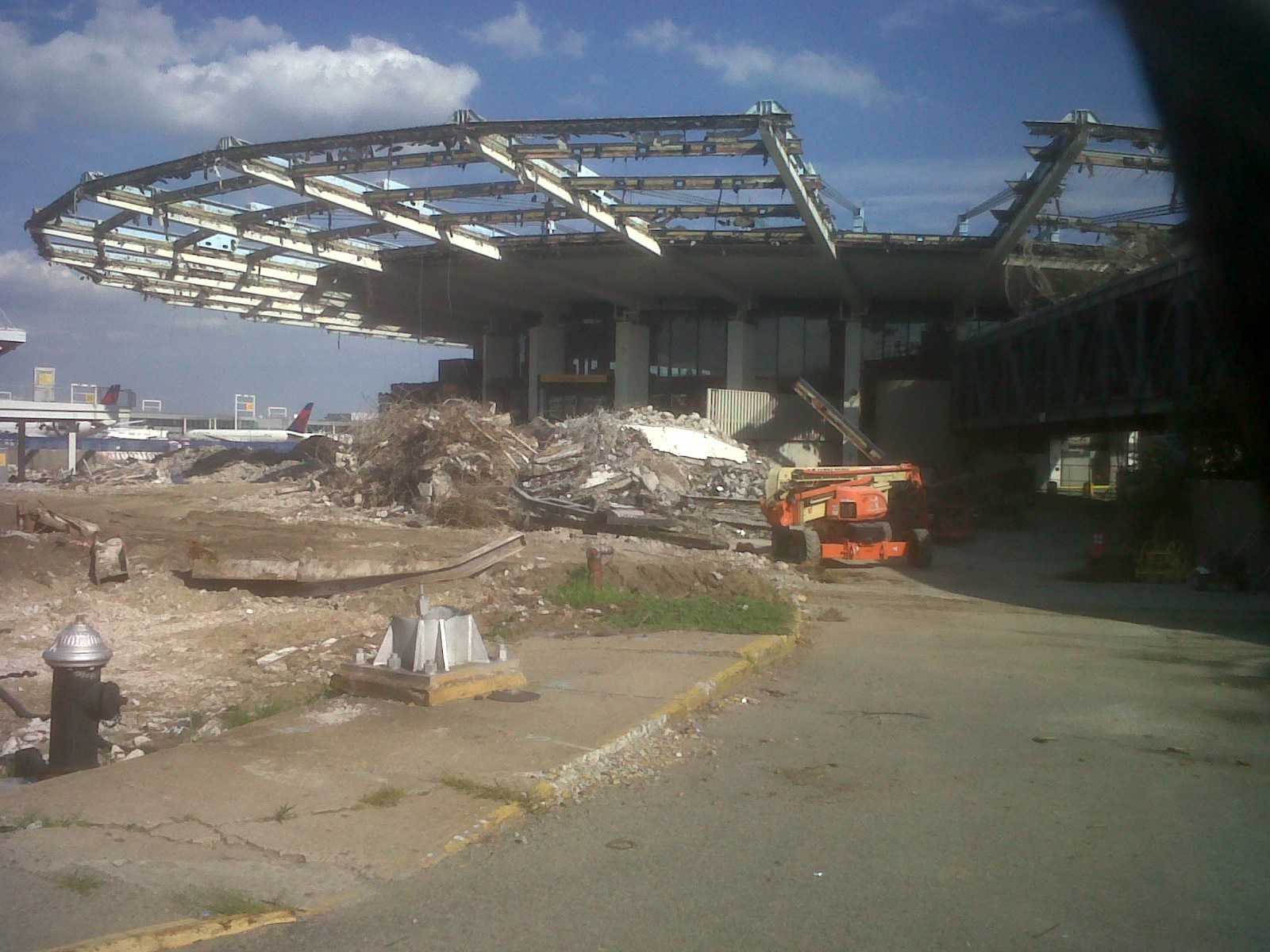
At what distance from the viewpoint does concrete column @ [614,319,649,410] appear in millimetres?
39906

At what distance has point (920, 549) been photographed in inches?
752

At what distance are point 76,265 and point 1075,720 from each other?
32.3m

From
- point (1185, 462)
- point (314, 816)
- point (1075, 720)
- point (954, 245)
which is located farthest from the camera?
point (954, 245)

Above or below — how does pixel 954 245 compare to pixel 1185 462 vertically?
above

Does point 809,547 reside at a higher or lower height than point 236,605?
higher

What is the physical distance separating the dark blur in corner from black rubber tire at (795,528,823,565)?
489 inches

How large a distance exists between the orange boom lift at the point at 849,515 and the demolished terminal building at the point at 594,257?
6313 mm

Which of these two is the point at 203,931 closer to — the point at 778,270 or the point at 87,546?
the point at 87,546

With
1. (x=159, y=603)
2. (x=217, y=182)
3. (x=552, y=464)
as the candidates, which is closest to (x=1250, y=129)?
(x=159, y=603)

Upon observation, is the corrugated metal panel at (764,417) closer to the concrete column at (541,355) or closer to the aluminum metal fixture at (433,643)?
the concrete column at (541,355)

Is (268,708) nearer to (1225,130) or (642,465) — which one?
(1225,130)

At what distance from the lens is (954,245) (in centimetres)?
2991

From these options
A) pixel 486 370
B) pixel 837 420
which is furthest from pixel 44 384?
pixel 837 420

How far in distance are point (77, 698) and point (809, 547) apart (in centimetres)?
1351
